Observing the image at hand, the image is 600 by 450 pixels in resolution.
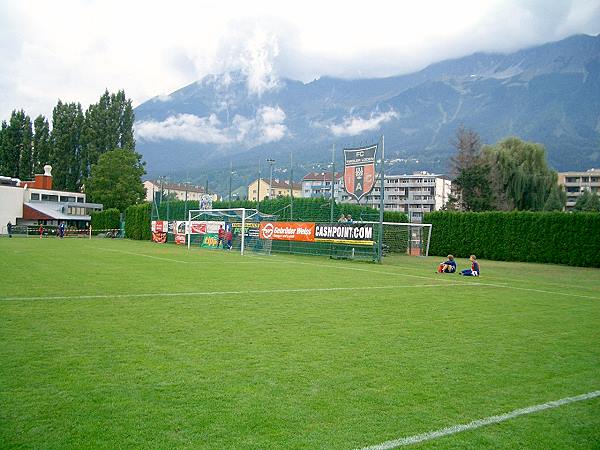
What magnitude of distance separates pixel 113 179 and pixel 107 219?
26.4 feet

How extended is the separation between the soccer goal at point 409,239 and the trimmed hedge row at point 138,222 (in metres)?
25.4

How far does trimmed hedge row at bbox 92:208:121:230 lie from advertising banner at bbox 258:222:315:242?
35682 millimetres

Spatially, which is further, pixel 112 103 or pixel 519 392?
pixel 112 103

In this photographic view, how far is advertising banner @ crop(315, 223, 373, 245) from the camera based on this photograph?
90.6 feet

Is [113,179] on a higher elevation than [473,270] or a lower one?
higher

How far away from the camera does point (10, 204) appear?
2714 inches

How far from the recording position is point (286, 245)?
107 ft

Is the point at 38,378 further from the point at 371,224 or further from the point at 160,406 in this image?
the point at 371,224

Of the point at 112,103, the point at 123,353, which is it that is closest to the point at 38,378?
the point at 123,353

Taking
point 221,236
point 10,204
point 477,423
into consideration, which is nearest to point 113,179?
point 10,204

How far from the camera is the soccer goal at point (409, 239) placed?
3831cm

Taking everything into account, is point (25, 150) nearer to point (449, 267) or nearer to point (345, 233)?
point (345, 233)

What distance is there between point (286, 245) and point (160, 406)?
2790cm

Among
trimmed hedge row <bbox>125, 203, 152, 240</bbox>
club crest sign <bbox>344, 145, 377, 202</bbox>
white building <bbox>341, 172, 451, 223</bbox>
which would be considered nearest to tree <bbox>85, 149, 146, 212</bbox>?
trimmed hedge row <bbox>125, 203, 152, 240</bbox>
